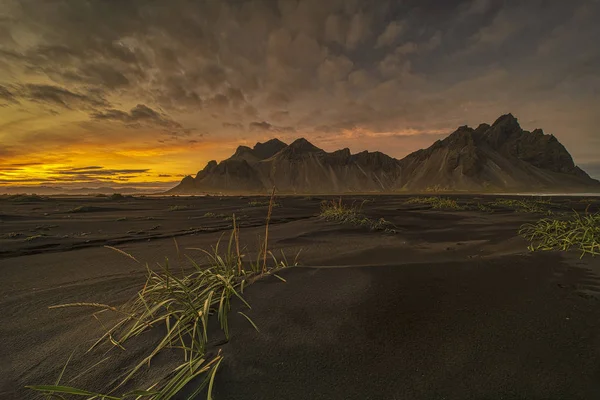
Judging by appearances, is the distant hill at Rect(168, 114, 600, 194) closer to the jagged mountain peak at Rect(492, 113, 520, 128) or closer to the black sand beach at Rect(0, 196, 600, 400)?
the jagged mountain peak at Rect(492, 113, 520, 128)

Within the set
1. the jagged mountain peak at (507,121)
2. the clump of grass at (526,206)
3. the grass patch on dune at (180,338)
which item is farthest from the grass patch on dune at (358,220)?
the jagged mountain peak at (507,121)

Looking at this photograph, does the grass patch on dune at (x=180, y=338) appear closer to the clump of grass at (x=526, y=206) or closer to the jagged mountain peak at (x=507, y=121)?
the clump of grass at (x=526, y=206)

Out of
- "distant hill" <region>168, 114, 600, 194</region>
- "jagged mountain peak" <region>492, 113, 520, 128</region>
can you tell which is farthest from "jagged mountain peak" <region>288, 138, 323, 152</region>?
"jagged mountain peak" <region>492, 113, 520, 128</region>

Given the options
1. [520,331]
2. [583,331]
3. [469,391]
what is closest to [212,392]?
[469,391]

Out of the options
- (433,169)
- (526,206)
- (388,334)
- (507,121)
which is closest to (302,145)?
(433,169)

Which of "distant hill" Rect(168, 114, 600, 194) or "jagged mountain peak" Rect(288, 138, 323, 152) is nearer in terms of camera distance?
"distant hill" Rect(168, 114, 600, 194)

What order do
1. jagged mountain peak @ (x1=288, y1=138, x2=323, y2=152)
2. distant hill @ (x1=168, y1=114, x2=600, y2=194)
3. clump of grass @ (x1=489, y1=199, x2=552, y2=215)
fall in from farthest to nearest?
jagged mountain peak @ (x1=288, y1=138, x2=323, y2=152) < distant hill @ (x1=168, y1=114, x2=600, y2=194) < clump of grass @ (x1=489, y1=199, x2=552, y2=215)

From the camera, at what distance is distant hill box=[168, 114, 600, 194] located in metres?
128

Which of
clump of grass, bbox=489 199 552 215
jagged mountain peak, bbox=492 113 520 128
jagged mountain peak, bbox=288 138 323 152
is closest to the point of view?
clump of grass, bbox=489 199 552 215

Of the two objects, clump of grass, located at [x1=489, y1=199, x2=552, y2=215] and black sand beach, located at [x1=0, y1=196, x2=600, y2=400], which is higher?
black sand beach, located at [x1=0, y1=196, x2=600, y2=400]

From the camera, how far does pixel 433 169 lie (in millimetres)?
143500

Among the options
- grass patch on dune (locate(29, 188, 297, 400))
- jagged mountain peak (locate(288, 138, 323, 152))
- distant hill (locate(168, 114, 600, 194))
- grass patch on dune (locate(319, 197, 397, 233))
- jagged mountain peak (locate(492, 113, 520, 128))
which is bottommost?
grass patch on dune (locate(319, 197, 397, 233))

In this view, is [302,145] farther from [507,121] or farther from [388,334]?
[388,334]

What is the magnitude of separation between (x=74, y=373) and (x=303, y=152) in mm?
184134
